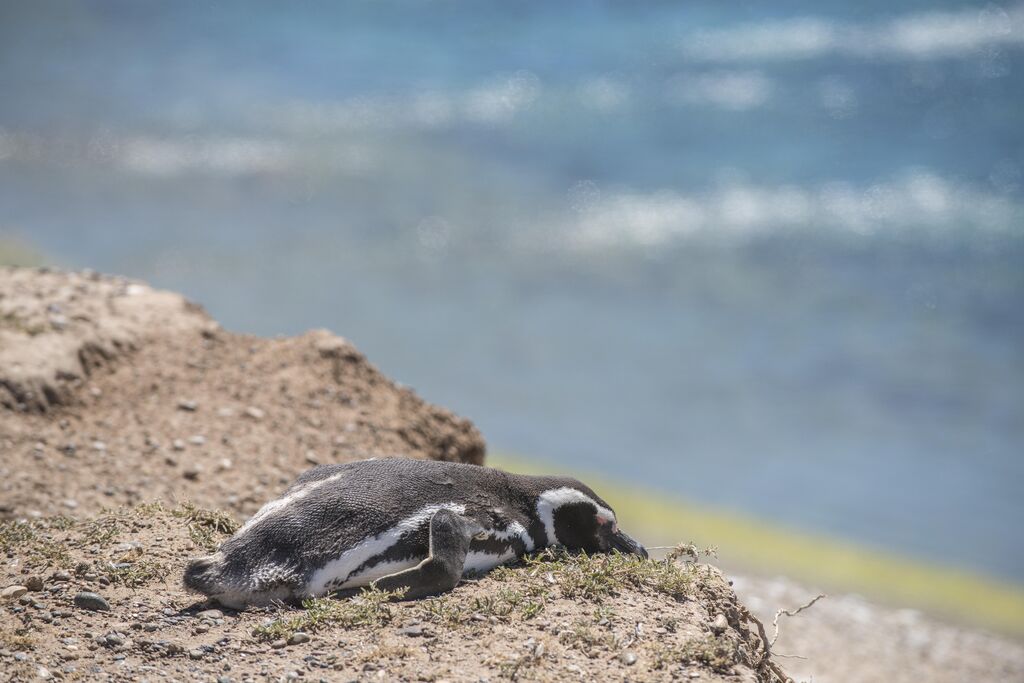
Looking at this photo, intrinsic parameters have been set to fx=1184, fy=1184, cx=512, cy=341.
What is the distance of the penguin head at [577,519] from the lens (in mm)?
5699

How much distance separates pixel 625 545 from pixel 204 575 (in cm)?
209

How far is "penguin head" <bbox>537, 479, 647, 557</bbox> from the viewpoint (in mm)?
5699

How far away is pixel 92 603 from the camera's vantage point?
4.94m

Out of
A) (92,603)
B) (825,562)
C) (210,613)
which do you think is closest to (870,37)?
(825,562)

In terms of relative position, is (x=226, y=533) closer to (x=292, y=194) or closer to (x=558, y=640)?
(x=558, y=640)

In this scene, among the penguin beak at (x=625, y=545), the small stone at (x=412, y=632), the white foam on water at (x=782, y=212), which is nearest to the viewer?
the small stone at (x=412, y=632)

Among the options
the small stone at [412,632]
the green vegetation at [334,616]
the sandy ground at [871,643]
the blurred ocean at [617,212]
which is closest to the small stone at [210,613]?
the green vegetation at [334,616]

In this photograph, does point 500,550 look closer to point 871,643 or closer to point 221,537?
point 221,537

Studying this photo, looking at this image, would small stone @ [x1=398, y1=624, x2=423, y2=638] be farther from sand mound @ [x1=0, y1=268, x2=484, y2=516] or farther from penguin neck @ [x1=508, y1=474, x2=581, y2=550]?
sand mound @ [x1=0, y1=268, x2=484, y2=516]

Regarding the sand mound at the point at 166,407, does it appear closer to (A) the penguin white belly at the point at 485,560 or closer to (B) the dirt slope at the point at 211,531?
(B) the dirt slope at the point at 211,531

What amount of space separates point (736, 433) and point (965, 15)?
17701 mm

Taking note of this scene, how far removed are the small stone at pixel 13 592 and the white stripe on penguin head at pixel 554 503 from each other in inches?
90.7

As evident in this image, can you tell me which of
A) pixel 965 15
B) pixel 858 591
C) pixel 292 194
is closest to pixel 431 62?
pixel 292 194

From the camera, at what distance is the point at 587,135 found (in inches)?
966
